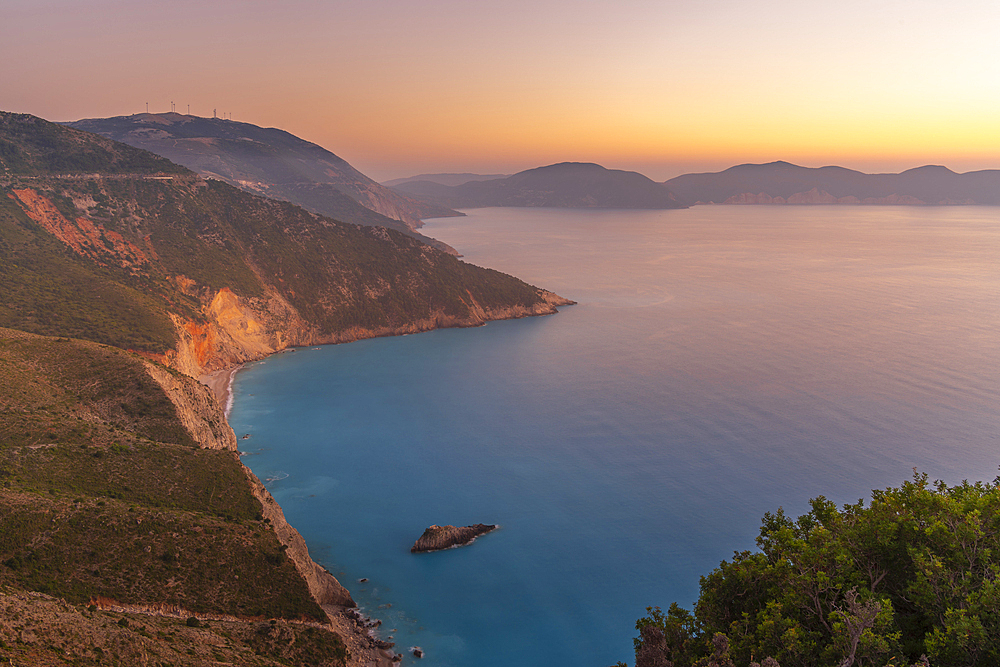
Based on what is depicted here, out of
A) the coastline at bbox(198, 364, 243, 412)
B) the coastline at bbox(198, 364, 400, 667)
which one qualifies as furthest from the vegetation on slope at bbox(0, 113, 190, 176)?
the coastline at bbox(198, 364, 400, 667)

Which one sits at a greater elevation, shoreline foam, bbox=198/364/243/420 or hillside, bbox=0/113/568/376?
hillside, bbox=0/113/568/376

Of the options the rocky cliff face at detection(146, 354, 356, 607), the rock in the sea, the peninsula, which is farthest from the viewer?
the rock in the sea

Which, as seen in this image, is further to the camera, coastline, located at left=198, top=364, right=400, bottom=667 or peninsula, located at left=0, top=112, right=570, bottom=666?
coastline, located at left=198, top=364, right=400, bottom=667

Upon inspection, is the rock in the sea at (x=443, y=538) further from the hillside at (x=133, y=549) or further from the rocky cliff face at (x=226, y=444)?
the hillside at (x=133, y=549)

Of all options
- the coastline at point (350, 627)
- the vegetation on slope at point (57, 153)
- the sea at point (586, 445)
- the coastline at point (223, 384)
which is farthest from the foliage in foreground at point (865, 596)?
the vegetation on slope at point (57, 153)

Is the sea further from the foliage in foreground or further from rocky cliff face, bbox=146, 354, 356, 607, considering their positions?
the foliage in foreground

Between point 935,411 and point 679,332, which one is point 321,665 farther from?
point 679,332

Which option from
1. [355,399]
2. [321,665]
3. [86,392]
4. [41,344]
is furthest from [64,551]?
[355,399]
